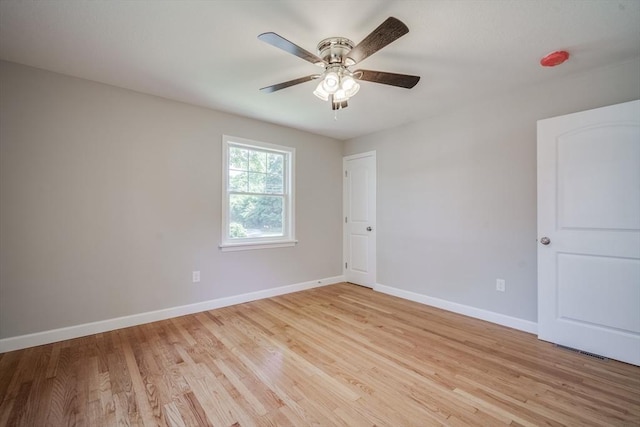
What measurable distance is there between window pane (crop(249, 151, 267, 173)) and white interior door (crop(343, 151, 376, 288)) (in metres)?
1.50

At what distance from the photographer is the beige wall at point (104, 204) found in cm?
234

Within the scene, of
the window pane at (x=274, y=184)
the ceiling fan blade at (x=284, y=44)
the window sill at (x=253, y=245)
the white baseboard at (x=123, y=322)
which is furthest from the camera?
the window pane at (x=274, y=184)

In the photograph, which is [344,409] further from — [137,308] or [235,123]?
[235,123]

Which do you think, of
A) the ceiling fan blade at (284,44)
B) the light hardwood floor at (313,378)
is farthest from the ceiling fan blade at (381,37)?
the light hardwood floor at (313,378)

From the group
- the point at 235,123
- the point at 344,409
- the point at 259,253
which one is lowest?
the point at 344,409

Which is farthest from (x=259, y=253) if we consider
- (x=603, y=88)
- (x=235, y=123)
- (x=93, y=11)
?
(x=603, y=88)

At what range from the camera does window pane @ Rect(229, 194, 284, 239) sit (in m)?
3.59

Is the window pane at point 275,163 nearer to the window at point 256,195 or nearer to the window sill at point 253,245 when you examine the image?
the window at point 256,195

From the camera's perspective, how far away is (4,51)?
7.07ft

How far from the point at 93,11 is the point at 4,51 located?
113cm

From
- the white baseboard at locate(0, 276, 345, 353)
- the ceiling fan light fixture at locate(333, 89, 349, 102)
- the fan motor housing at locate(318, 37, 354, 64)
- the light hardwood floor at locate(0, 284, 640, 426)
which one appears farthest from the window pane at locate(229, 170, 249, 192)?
the fan motor housing at locate(318, 37, 354, 64)

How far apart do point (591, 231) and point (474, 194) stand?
41.1 inches

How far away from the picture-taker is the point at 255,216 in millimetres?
3777

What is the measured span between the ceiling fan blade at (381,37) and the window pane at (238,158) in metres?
2.22
